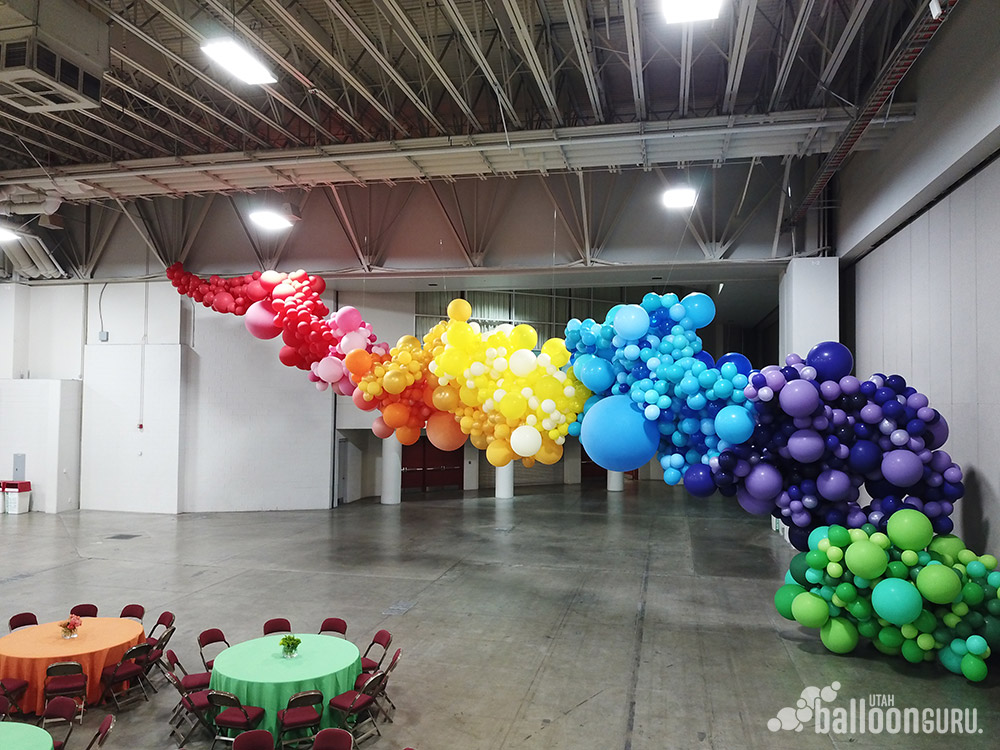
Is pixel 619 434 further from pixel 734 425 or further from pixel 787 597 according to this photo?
pixel 787 597

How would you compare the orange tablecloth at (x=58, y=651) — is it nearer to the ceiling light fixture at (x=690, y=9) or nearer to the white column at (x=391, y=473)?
the ceiling light fixture at (x=690, y=9)

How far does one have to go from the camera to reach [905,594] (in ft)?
21.8

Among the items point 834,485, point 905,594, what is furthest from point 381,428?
point 905,594

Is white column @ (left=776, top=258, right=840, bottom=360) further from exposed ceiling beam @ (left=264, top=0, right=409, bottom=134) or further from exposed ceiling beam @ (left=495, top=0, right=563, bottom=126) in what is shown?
exposed ceiling beam @ (left=264, top=0, right=409, bottom=134)

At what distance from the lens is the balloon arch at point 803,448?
6871 mm

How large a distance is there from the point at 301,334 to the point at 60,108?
436cm

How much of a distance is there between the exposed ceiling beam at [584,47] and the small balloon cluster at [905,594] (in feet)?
21.0

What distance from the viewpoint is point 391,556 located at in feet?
40.9

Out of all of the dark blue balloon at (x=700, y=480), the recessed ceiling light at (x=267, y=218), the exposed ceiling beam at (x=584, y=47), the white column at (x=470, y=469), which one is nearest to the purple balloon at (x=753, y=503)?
the dark blue balloon at (x=700, y=480)

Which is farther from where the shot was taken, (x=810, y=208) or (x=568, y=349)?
(x=810, y=208)

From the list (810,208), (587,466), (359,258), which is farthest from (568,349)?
(587,466)

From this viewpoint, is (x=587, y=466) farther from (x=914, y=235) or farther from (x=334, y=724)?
(x=334, y=724)

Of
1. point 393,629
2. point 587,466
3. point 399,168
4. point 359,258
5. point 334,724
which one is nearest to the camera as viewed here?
point 334,724

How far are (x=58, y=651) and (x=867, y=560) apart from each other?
8.03 metres
